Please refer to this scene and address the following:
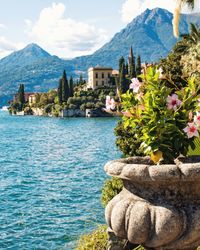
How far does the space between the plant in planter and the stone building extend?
393 ft

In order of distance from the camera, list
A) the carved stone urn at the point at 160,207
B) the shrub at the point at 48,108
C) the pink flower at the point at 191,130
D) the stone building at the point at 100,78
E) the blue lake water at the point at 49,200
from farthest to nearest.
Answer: the shrub at the point at 48,108 → the stone building at the point at 100,78 → the blue lake water at the point at 49,200 → the pink flower at the point at 191,130 → the carved stone urn at the point at 160,207

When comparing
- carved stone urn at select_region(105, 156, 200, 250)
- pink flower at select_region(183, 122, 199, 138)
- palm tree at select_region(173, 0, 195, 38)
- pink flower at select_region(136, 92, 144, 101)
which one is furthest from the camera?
palm tree at select_region(173, 0, 195, 38)

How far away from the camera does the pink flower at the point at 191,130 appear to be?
15.4 ft

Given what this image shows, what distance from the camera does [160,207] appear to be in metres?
4.39

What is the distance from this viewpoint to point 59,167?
28.6 m

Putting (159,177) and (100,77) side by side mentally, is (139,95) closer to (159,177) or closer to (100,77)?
(159,177)

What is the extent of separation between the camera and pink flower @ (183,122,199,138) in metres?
4.69

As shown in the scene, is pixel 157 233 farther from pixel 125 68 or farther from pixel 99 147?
pixel 125 68

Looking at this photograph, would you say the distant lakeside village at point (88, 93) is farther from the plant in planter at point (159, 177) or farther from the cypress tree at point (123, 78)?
the plant in planter at point (159, 177)

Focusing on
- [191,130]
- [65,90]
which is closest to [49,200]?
[191,130]

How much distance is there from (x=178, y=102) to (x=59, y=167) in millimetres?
24091

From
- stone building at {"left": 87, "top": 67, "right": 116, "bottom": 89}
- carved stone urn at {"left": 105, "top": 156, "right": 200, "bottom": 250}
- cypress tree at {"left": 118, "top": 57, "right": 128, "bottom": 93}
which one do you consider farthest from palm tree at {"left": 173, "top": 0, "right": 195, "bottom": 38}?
stone building at {"left": 87, "top": 67, "right": 116, "bottom": 89}

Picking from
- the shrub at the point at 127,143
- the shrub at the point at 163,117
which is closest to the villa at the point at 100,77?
the shrub at the point at 127,143

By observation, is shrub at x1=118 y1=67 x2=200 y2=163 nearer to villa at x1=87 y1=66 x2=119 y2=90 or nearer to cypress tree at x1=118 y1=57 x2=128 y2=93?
cypress tree at x1=118 y1=57 x2=128 y2=93
